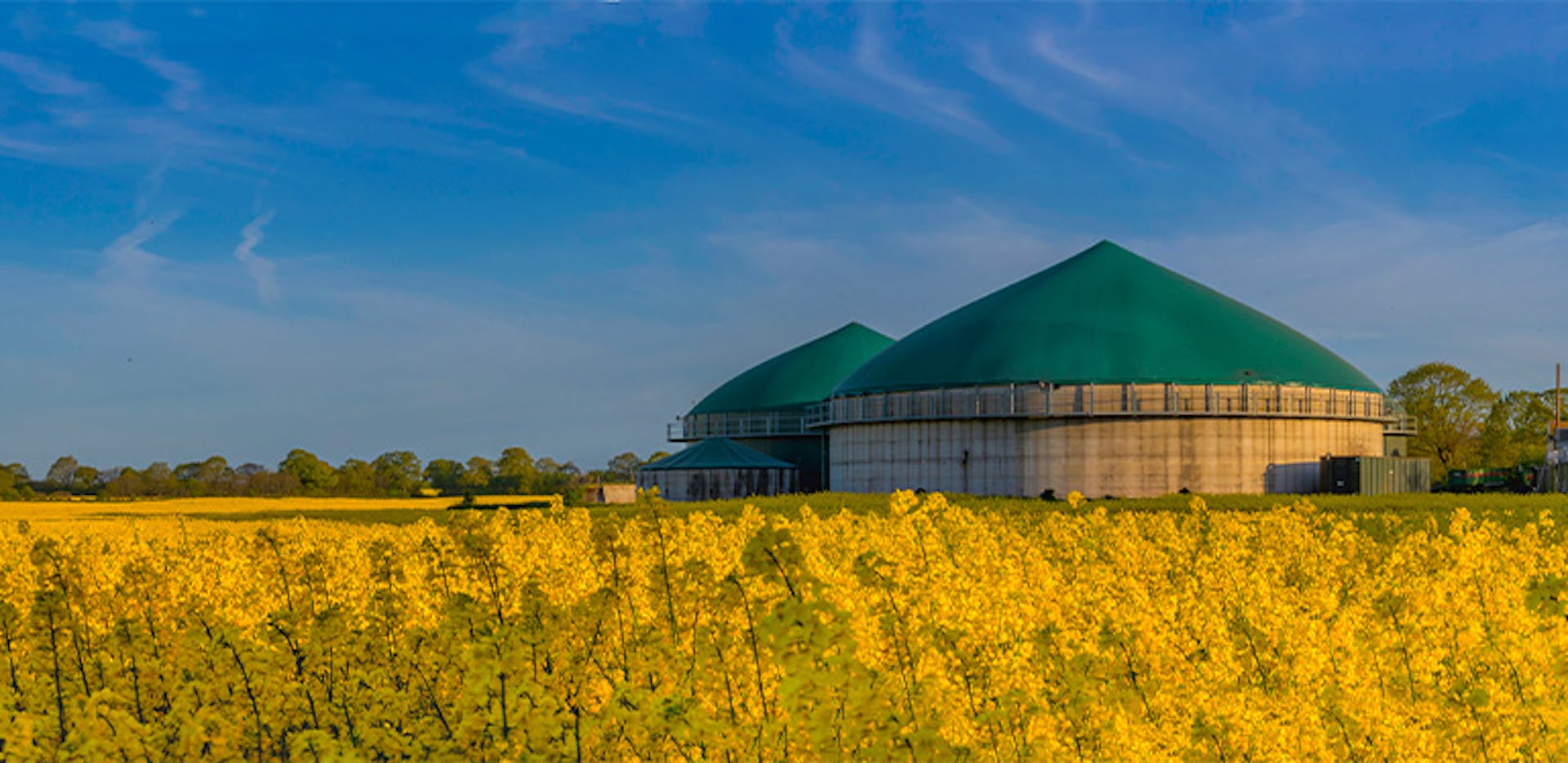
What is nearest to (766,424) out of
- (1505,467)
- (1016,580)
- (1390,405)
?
(1390,405)

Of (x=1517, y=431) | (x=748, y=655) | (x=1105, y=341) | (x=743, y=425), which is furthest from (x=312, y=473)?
(x=748, y=655)

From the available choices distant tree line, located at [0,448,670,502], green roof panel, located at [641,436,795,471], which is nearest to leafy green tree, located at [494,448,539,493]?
distant tree line, located at [0,448,670,502]

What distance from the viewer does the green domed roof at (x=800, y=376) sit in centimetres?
8469

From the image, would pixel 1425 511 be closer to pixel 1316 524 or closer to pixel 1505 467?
pixel 1316 524

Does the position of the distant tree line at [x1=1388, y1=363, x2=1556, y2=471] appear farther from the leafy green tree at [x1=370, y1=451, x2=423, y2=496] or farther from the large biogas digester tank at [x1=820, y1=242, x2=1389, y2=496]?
the leafy green tree at [x1=370, y1=451, x2=423, y2=496]

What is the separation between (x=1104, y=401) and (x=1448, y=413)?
49982 mm

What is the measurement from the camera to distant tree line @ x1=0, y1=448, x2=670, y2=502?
357 feet

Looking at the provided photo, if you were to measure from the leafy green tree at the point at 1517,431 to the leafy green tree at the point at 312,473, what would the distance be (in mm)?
102455

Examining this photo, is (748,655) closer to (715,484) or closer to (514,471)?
(715,484)

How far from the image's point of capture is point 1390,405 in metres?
67.3

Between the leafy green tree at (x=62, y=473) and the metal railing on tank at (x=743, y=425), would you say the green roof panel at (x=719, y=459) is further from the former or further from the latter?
the leafy green tree at (x=62, y=473)

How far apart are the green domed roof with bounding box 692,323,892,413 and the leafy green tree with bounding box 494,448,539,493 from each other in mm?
50788

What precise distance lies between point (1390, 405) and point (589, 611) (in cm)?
6807

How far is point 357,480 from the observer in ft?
421
